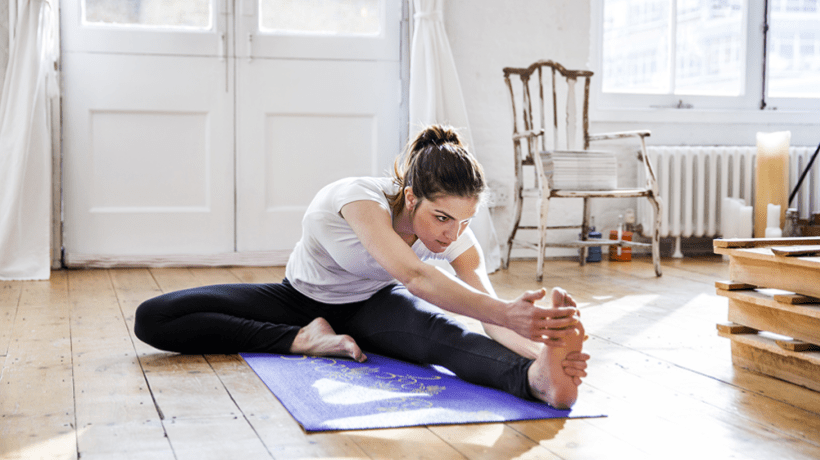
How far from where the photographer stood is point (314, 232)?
173 centimetres

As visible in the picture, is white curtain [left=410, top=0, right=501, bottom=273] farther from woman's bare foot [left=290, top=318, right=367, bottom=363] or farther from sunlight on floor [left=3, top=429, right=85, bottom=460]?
sunlight on floor [left=3, top=429, right=85, bottom=460]

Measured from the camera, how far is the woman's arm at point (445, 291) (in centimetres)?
127

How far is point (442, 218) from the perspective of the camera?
1.48m

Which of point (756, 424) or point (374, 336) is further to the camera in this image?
point (374, 336)

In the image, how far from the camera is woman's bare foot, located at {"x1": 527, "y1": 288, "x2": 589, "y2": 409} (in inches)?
53.5

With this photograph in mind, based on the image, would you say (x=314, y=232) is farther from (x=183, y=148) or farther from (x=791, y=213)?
(x=791, y=213)

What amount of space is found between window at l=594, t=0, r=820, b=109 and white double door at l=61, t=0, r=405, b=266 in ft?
4.03

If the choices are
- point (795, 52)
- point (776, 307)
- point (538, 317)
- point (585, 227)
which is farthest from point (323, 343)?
point (795, 52)

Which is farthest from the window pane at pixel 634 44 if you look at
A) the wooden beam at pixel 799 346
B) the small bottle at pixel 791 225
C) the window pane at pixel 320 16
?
the wooden beam at pixel 799 346

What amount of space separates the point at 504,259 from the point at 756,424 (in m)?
2.38

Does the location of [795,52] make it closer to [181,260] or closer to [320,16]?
[320,16]

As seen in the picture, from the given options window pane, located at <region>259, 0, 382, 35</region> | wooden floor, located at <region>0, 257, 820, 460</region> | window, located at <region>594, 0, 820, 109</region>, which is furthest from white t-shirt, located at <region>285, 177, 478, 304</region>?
window, located at <region>594, 0, 820, 109</region>

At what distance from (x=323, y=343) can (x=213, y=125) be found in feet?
6.81

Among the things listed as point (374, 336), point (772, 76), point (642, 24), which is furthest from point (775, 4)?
point (374, 336)
